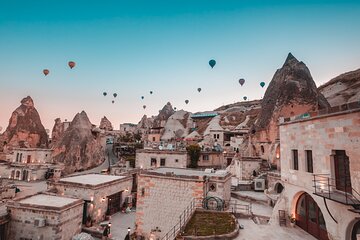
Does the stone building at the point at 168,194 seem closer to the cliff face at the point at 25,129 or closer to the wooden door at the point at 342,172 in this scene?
the wooden door at the point at 342,172

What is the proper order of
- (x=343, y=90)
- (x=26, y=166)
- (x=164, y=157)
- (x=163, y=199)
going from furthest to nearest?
1. (x=343, y=90)
2. (x=26, y=166)
3. (x=164, y=157)
4. (x=163, y=199)

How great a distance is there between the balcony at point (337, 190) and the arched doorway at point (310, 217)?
1.78 m

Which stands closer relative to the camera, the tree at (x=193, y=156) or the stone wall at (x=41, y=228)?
the stone wall at (x=41, y=228)

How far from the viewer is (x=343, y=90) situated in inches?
2286

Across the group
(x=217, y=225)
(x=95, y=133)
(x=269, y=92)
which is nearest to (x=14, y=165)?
(x=95, y=133)

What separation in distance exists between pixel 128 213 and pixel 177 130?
56.0 m

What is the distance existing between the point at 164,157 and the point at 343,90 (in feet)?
186

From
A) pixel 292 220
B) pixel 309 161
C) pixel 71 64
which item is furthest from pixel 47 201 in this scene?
pixel 309 161

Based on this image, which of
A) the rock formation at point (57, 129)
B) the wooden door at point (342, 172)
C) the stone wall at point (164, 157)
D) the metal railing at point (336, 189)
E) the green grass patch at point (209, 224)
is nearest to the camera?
the metal railing at point (336, 189)

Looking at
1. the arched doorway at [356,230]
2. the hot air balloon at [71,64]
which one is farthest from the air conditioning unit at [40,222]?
the hot air balloon at [71,64]

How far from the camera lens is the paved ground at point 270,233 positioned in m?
11.8

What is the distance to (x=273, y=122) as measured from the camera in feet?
126

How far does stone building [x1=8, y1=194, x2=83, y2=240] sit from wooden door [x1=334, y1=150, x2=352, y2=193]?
19.2m

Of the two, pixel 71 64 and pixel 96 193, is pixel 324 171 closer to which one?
pixel 96 193
